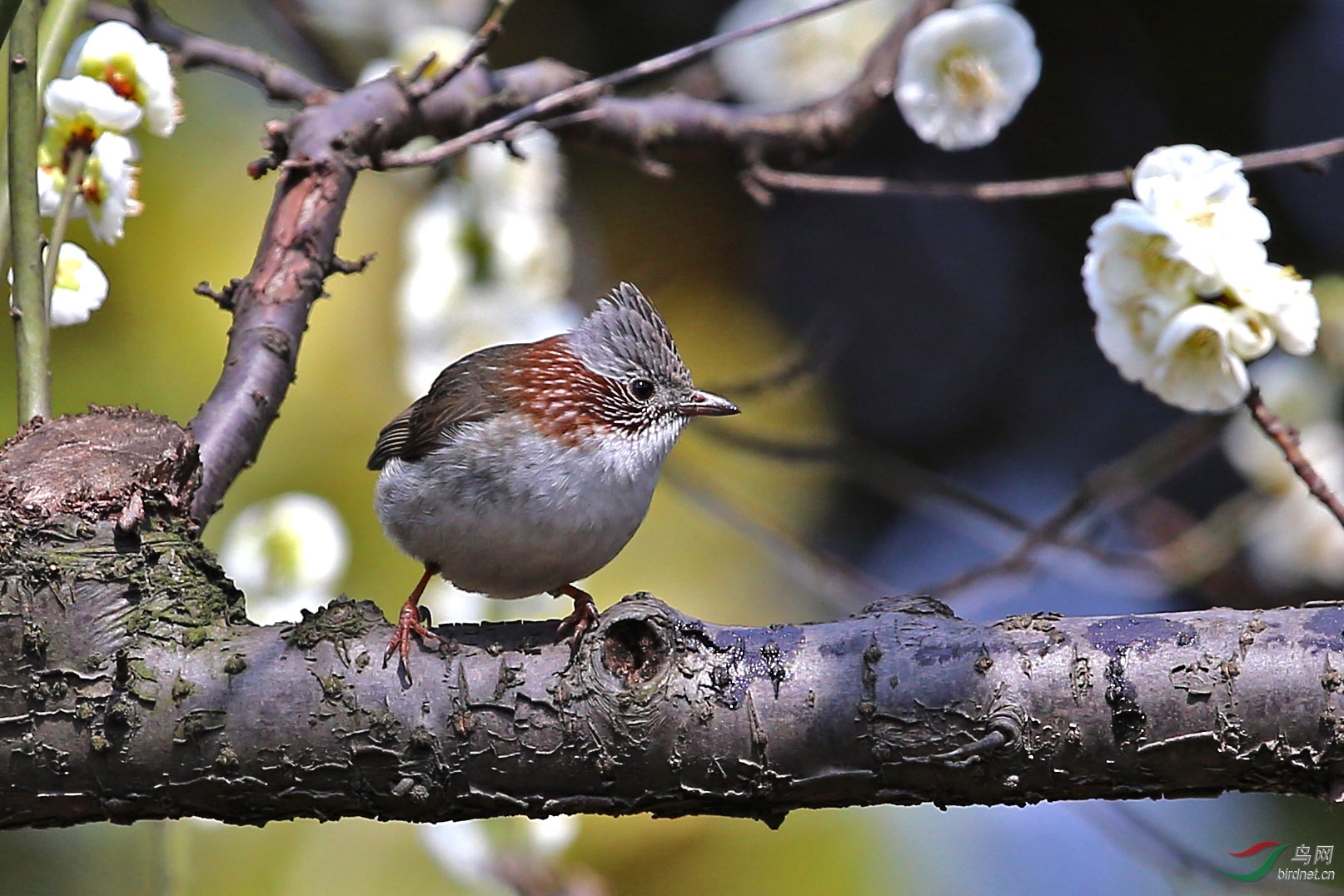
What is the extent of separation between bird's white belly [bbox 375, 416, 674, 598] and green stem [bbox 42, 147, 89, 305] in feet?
3.12

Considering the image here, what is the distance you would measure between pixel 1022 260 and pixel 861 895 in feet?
15.6

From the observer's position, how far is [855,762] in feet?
6.32

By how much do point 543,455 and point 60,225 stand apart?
1.10 m

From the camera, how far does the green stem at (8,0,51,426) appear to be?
2150 mm

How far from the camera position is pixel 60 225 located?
2.29 m

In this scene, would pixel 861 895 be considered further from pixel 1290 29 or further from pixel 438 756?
pixel 1290 29

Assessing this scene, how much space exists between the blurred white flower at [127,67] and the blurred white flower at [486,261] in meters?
1.48

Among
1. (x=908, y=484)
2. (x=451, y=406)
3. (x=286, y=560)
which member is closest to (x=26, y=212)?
(x=451, y=406)

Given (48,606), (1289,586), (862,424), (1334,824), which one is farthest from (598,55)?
(48,606)

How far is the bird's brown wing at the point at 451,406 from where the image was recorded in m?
3.15

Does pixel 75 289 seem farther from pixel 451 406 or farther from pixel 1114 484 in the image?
pixel 1114 484

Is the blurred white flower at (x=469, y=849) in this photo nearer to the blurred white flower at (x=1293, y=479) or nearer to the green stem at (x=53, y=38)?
the green stem at (x=53, y=38)
